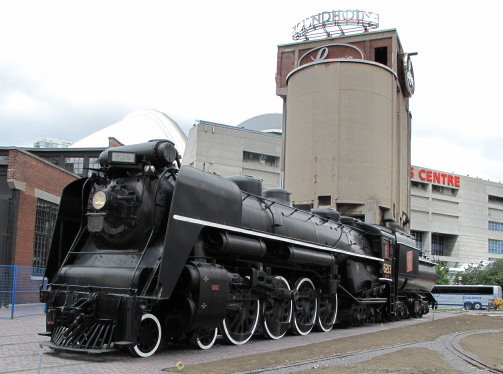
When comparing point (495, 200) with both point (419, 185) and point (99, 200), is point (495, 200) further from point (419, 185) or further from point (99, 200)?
point (99, 200)

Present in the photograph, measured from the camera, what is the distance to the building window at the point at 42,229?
20641mm

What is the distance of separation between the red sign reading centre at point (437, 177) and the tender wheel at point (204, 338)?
7835 centimetres

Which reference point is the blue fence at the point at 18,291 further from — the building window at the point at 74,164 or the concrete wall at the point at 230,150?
the concrete wall at the point at 230,150

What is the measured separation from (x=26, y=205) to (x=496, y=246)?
298 ft

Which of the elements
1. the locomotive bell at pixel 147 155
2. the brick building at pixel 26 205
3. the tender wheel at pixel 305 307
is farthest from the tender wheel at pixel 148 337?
the brick building at pixel 26 205

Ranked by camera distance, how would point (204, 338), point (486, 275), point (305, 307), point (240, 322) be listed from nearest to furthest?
1. point (204, 338)
2. point (240, 322)
3. point (305, 307)
4. point (486, 275)

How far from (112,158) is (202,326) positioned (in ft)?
11.3

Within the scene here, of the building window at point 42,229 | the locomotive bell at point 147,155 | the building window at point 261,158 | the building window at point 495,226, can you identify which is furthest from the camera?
the building window at point 495,226

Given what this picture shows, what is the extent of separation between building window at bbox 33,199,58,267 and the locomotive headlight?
1153 cm

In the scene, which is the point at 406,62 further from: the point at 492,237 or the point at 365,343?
the point at 492,237

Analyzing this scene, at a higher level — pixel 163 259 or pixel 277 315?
pixel 163 259

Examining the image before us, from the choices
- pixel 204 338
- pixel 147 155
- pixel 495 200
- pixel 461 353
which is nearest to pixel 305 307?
pixel 461 353

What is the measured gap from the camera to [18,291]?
16.3 metres

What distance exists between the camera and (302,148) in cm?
4584
